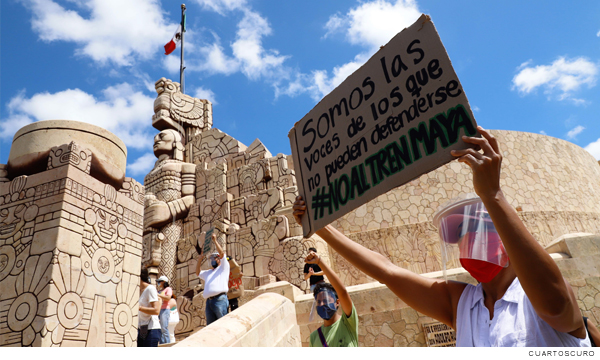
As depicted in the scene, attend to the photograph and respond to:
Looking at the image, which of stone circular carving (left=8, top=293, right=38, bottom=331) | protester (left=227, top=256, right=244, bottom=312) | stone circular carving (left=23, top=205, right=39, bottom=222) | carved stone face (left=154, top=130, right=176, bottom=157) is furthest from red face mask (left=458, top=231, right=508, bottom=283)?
carved stone face (left=154, top=130, right=176, bottom=157)

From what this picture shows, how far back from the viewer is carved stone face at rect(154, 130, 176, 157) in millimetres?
15211

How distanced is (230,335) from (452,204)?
2.31m

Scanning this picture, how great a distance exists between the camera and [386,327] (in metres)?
6.14

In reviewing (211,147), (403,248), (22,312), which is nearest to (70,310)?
(22,312)

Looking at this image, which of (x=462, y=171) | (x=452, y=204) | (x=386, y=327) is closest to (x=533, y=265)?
(x=452, y=204)

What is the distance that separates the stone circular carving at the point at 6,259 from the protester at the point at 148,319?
1502 mm

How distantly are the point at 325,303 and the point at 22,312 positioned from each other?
10.0 ft

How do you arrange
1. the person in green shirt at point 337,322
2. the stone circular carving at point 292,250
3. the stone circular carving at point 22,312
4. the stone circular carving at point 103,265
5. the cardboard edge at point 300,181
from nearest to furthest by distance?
the cardboard edge at point 300,181 → the person in green shirt at point 337,322 → the stone circular carving at point 22,312 → the stone circular carving at point 103,265 → the stone circular carving at point 292,250

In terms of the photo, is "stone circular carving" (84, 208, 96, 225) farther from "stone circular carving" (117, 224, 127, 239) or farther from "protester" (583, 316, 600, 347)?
"protester" (583, 316, 600, 347)

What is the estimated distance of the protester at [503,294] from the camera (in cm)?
115

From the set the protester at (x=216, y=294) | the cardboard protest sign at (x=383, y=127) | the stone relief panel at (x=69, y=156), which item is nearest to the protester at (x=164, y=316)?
the protester at (x=216, y=294)

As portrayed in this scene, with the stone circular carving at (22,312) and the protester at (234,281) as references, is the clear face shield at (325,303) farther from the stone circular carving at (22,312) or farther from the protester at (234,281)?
the protester at (234,281)

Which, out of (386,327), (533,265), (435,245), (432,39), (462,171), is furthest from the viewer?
(462,171)
